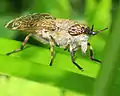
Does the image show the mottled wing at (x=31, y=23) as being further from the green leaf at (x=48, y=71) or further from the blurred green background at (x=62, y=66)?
the green leaf at (x=48, y=71)

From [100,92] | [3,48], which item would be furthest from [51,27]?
[100,92]

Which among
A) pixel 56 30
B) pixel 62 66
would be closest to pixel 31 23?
pixel 56 30

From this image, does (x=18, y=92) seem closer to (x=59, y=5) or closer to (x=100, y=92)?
(x=59, y=5)

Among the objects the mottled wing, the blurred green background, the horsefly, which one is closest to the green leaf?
the blurred green background

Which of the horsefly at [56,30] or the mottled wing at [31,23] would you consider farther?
the mottled wing at [31,23]

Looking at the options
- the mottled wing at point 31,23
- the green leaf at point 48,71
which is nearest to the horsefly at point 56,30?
the mottled wing at point 31,23

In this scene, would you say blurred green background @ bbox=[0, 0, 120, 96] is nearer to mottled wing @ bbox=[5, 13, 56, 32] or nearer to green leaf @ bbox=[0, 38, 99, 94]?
green leaf @ bbox=[0, 38, 99, 94]
